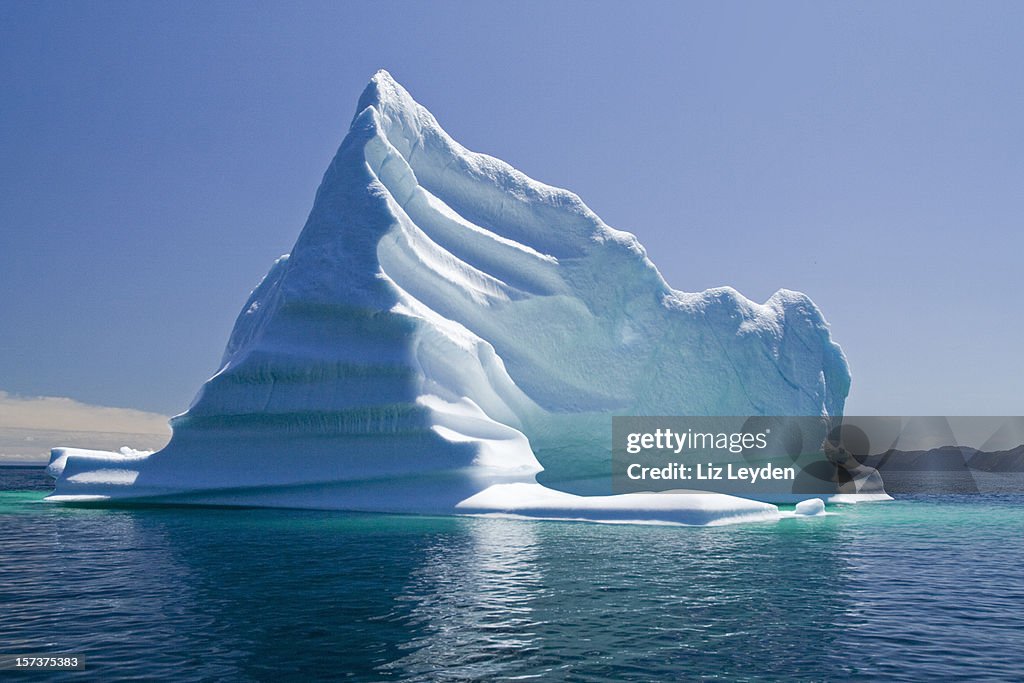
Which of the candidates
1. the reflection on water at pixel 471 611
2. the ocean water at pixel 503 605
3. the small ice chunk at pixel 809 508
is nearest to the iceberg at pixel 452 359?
the small ice chunk at pixel 809 508

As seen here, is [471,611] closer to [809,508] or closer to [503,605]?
[503,605]

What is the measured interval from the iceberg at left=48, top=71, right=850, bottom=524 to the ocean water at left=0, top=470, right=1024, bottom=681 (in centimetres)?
501

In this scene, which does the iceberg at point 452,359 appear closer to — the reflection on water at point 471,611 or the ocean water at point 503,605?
the ocean water at point 503,605

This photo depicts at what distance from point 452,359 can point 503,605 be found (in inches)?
634

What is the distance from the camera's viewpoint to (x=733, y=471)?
107 ft

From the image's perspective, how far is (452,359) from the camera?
25.1 m

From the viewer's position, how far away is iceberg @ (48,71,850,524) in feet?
72.9

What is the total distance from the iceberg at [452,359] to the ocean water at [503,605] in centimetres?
501

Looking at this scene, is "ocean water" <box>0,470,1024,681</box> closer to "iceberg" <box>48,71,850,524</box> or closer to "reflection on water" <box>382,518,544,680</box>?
"reflection on water" <box>382,518,544,680</box>

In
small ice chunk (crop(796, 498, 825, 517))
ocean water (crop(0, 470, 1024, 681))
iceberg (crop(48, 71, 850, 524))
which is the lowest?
ocean water (crop(0, 470, 1024, 681))

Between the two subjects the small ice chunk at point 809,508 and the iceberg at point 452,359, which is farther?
the small ice chunk at point 809,508

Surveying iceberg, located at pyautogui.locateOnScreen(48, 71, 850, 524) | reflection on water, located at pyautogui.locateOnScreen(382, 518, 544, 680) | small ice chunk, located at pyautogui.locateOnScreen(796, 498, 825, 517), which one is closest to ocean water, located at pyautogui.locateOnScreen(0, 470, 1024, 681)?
reflection on water, located at pyautogui.locateOnScreen(382, 518, 544, 680)

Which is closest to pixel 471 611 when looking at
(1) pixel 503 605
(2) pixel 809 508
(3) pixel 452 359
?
(1) pixel 503 605

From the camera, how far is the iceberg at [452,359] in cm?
2222
